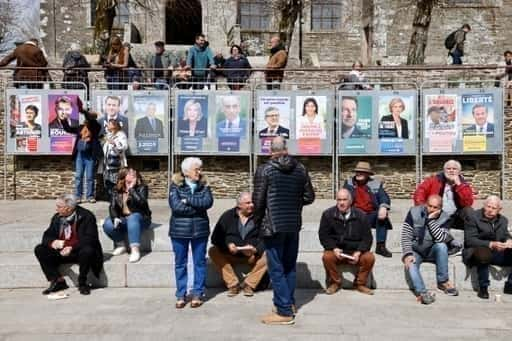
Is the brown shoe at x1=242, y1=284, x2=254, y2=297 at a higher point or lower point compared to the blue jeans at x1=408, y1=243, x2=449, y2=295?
lower

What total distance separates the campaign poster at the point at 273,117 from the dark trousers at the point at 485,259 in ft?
19.0

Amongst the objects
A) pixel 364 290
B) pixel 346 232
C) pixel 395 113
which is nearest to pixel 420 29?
pixel 395 113

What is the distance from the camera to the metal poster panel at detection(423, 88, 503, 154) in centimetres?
1304

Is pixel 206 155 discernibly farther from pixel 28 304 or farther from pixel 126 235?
pixel 28 304

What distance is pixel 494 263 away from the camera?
26.9ft

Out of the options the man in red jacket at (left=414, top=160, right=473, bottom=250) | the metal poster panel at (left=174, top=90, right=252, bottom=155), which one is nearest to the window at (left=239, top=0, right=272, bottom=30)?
the metal poster panel at (left=174, top=90, right=252, bottom=155)

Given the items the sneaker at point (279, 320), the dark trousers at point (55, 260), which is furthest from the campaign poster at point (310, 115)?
the sneaker at point (279, 320)

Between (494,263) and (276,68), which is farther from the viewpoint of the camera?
(276,68)

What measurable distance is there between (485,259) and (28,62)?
422 inches

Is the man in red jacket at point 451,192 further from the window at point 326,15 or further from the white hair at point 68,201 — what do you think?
the window at point 326,15

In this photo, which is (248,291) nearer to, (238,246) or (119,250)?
(238,246)

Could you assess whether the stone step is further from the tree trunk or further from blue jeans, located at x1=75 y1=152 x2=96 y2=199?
the tree trunk

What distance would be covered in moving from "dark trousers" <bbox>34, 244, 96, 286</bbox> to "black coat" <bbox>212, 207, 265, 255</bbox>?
1565mm

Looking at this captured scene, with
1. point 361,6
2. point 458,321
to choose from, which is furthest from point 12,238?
point 361,6
